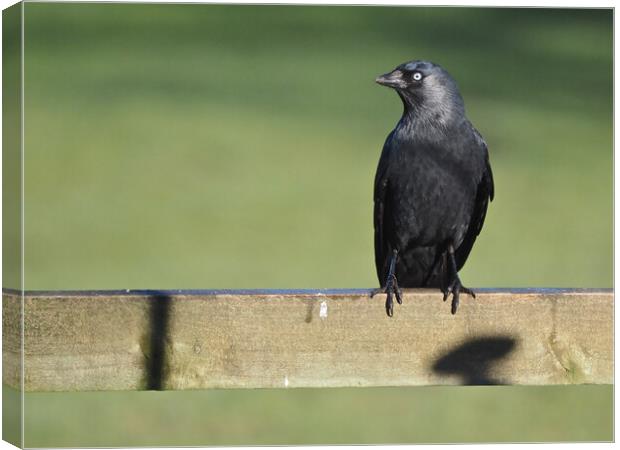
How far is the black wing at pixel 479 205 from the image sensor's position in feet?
18.4

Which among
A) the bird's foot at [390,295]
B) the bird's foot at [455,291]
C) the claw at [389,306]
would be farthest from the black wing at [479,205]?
the claw at [389,306]

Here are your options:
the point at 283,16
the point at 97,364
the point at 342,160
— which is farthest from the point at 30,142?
the point at 342,160

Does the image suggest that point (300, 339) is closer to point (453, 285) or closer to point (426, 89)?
point (453, 285)

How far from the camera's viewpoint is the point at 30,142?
16.9 feet

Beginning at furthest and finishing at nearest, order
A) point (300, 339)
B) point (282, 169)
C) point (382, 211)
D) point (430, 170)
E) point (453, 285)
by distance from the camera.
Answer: point (282, 169) < point (382, 211) < point (430, 170) < point (453, 285) < point (300, 339)

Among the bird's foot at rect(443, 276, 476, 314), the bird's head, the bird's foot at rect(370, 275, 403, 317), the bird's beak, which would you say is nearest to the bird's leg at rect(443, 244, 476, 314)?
the bird's foot at rect(443, 276, 476, 314)

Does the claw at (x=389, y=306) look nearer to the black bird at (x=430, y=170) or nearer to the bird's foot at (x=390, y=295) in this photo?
the bird's foot at (x=390, y=295)

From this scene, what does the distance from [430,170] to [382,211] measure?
0.30 meters

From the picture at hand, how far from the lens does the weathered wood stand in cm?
390

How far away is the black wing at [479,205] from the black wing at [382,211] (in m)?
0.36

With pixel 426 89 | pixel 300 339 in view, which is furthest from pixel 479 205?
pixel 300 339

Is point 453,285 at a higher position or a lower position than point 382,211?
lower

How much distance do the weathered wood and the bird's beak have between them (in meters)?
1.59

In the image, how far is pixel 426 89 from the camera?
5.57 m
